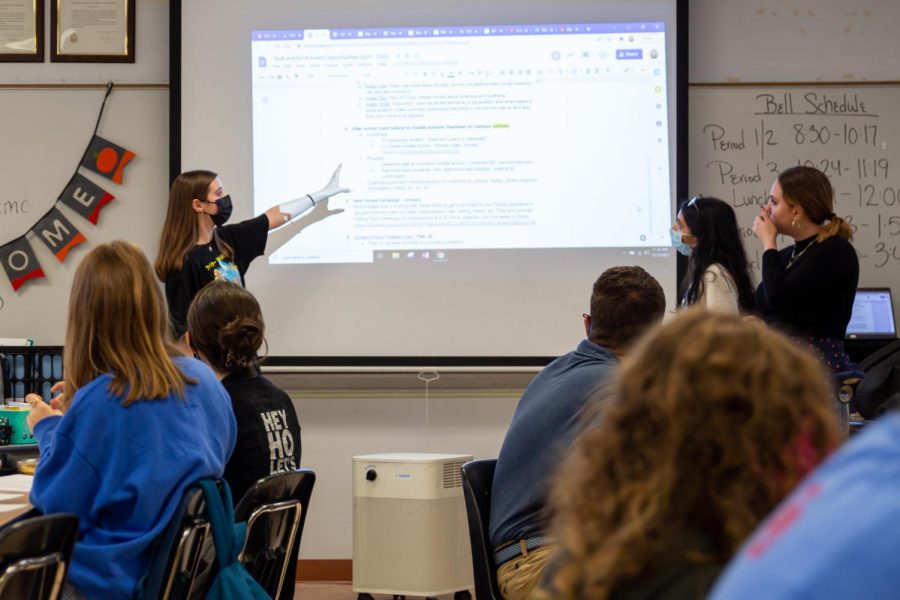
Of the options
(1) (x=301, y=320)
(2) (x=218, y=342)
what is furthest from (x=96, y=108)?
(2) (x=218, y=342)

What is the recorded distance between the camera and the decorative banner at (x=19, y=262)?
15.1ft

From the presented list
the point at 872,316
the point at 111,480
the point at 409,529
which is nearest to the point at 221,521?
the point at 111,480

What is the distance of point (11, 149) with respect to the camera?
463 cm

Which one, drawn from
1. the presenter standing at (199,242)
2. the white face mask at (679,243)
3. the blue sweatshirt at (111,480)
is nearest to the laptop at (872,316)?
the white face mask at (679,243)

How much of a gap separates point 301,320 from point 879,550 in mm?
4060

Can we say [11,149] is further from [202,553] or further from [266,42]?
[202,553]

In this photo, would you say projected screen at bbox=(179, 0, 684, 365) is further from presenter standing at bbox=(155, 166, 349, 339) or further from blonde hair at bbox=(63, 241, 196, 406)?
blonde hair at bbox=(63, 241, 196, 406)

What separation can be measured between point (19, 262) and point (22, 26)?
1030 mm

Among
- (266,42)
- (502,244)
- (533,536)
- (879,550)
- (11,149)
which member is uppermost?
(266,42)

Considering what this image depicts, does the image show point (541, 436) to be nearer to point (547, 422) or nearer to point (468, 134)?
point (547, 422)

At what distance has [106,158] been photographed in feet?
15.1

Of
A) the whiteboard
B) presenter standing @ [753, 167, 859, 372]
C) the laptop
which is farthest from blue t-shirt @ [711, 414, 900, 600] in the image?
the whiteboard

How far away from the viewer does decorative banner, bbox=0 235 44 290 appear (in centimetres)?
460

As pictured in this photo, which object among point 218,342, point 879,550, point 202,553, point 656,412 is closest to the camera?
point 879,550
